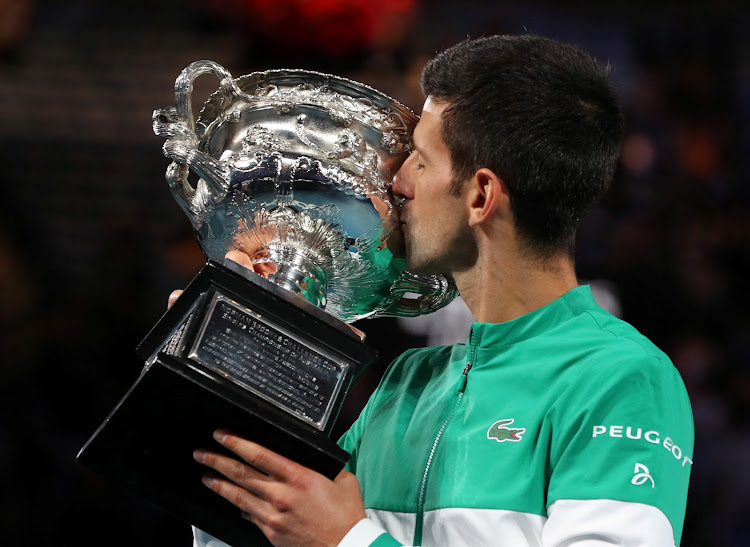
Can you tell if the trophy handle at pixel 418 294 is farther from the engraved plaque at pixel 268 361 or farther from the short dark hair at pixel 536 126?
the engraved plaque at pixel 268 361

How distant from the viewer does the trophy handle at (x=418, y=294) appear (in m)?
1.58

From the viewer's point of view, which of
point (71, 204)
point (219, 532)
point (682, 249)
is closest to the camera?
point (219, 532)

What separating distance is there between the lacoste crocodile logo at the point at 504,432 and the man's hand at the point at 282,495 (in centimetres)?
23

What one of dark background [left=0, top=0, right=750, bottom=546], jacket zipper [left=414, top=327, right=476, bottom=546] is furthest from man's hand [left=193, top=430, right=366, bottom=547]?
dark background [left=0, top=0, right=750, bottom=546]

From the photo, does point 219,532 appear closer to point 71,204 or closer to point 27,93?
point 71,204

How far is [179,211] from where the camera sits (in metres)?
4.24

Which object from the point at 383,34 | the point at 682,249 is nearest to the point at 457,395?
the point at 682,249

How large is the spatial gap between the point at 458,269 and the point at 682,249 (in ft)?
8.50

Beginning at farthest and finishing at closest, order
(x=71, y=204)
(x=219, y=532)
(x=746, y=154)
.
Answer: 1. (x=71, y=204)
2. (x=746, y=154)
3. (x=219, y=532)

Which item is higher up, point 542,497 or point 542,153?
point 542,153

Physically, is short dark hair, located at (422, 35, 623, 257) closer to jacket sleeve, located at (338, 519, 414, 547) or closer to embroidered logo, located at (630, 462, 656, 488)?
embroidered logo, located at (630, 462, 656, 488)

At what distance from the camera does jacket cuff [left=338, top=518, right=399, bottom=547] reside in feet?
3.94

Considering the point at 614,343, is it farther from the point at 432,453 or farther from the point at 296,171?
the point at 296,171

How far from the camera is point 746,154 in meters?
4.07
